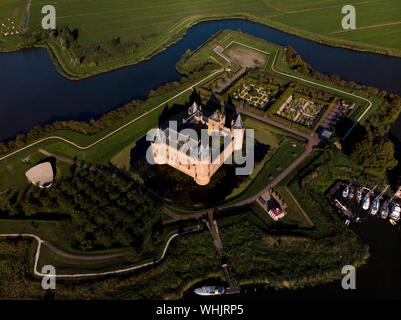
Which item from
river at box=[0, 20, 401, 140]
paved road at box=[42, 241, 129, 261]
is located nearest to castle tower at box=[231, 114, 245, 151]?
paved road at box=[42, 241, 129, 261]

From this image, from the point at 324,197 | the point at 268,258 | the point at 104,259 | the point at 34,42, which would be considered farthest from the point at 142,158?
the point at 34,42

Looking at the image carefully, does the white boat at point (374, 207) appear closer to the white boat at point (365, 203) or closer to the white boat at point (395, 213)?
the white boat at point (365, 203)

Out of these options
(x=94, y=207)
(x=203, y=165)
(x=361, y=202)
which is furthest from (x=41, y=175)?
(x=361, y=202)

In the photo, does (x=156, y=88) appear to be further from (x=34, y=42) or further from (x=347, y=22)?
(x=347, y=22)

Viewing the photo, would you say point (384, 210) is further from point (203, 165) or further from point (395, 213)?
point (203, 165)

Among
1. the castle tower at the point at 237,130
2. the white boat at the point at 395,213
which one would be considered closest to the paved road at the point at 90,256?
the castle tower at the point at 237,130

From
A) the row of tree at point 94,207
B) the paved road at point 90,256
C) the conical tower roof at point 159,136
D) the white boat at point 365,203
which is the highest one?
the conical tower roof at point 159,136
